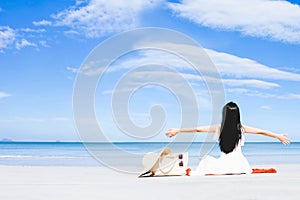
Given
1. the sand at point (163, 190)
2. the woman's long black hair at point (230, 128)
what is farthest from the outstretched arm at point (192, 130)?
the sand at point (163, 190)

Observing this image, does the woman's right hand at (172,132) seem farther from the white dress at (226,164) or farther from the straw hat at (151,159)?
the white dress at (226,164)

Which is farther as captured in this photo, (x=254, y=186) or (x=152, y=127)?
(x=152, y=127)

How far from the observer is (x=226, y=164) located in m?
7.87

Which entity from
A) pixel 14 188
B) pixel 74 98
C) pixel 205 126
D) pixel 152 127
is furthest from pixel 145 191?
pixel 152 127

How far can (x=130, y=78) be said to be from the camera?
35.4 ft

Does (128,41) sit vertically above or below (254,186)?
above

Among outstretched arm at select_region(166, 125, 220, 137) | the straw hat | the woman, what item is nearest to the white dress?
the woman

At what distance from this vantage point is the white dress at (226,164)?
307 inches

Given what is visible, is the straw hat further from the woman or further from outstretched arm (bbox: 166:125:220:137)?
the woman

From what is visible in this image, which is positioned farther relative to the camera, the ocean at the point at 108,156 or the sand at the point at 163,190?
the ocean at the point at 108,156

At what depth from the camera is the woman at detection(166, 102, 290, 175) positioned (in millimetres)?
7672

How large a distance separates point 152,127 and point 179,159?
9.35 feet

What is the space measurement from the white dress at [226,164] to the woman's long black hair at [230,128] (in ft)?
0.35

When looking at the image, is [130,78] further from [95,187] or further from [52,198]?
[52,198]
